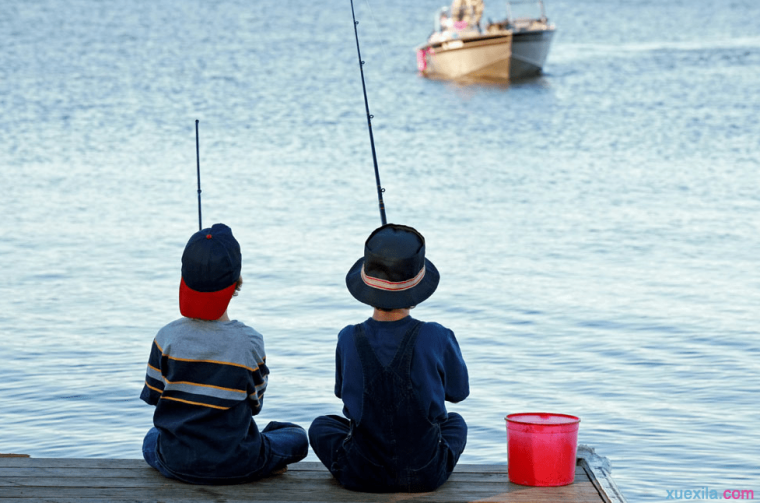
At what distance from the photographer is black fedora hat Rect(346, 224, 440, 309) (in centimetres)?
328

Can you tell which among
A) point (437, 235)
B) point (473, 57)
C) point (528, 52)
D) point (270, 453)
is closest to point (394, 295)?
point (270, 453)

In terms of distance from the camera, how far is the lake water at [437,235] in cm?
621

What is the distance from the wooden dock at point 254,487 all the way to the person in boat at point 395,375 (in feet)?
0.34

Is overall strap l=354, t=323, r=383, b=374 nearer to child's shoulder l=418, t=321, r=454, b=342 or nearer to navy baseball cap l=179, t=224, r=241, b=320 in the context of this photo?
child's shoulder l=418, t=321, r=454, b=342

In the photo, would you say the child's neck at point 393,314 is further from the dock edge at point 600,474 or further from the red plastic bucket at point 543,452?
the dock edge at point 600,474

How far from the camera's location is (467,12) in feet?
98.8

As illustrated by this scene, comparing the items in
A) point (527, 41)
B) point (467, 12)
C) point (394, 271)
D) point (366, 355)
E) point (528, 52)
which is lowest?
point (366, 355)

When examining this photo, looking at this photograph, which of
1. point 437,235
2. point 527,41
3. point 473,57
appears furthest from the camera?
point 527,41

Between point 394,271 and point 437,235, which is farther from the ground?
point 394,271

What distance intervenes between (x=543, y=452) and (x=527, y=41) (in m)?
28.5

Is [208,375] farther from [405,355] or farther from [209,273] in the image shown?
[405,355]

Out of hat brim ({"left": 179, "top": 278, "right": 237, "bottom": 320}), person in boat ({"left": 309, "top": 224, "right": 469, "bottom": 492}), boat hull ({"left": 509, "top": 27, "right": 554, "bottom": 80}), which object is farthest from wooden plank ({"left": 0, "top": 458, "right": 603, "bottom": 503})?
boat hull ({"left": 509, "top": 27, "right": 554, "bottom": 80})

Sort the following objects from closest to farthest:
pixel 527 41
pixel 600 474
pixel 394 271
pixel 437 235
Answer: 1. pixel 394 271
2. pixel 600 474
3. pixel 437 235
4. pixel 527 41

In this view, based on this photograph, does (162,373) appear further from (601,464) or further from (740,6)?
(740,6)
